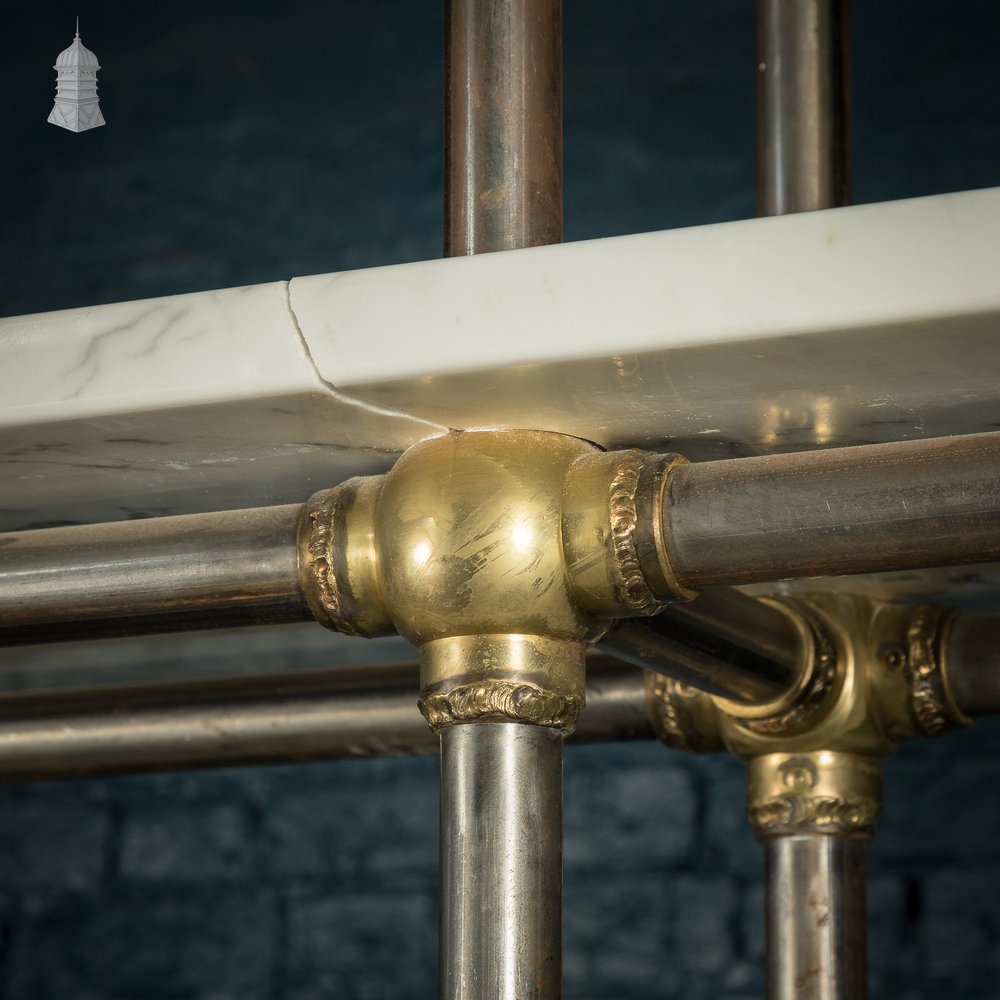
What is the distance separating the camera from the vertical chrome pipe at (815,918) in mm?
1652

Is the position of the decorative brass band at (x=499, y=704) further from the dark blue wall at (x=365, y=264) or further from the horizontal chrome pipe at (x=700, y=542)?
the dark blue wall at (x=365, y=264)

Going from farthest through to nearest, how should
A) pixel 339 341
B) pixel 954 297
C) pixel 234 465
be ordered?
pixel 234 465
pixel 339 341
pixel 954 297

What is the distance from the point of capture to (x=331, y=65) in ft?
9.82

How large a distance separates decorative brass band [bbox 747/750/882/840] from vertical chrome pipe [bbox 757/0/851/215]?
0.50 m

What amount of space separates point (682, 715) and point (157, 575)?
2.12ft

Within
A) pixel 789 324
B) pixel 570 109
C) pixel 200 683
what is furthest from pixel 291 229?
pixel 789 324

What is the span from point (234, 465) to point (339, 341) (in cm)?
22

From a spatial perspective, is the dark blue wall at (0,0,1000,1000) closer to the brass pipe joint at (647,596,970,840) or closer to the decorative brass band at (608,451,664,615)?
the brass pipe joint at (647,596,970,840)

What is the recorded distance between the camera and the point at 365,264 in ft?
9.47

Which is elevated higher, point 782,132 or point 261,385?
point 782,132

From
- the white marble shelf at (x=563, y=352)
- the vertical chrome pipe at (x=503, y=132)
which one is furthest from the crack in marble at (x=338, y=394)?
the vertical chrome pipe at (x=503, y=132)

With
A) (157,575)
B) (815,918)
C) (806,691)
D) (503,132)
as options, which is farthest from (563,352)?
(815,918)

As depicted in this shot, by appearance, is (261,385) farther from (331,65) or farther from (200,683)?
(331,65)

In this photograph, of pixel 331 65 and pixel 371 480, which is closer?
pixel 371 480
